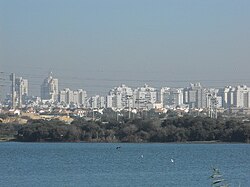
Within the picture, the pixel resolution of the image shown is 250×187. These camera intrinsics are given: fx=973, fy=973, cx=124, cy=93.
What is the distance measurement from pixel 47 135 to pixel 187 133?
527 inches

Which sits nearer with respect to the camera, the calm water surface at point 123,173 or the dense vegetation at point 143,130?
the calm water surface at point 123,173

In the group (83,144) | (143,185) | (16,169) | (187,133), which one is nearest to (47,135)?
(83,144)

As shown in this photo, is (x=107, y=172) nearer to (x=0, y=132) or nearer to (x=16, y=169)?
(x=16, y=169)

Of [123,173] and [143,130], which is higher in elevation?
[143,130]

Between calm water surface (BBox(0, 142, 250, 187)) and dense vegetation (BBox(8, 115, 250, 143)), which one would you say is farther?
dense vegetation (BBox(8, 115, 250, 143))

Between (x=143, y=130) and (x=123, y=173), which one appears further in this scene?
(x=143, y=130)

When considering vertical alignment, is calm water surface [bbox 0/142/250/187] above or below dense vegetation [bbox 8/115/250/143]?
below

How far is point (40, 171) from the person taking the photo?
44688 mm

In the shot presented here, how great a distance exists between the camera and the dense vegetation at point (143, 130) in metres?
86.4

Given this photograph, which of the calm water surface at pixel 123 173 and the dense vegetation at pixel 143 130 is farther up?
the dense vegetation at pixel 143 130

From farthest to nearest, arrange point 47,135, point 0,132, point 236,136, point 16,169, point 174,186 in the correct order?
point 0,132 < point 47,135 < point 236,136 < point 16,169 < point 174,186

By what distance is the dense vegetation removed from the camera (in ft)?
284

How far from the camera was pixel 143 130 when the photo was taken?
301ft

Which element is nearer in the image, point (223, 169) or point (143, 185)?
point (143, 185)
